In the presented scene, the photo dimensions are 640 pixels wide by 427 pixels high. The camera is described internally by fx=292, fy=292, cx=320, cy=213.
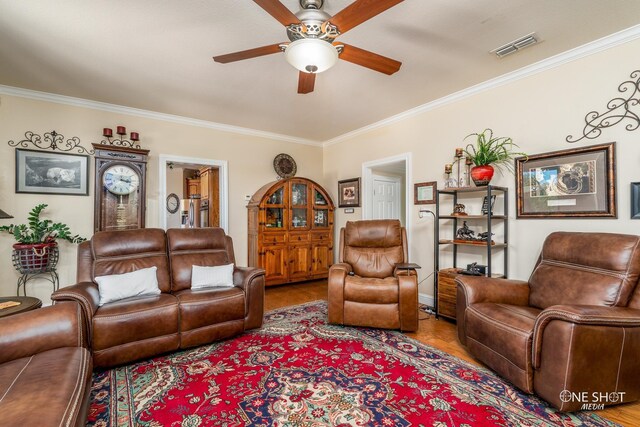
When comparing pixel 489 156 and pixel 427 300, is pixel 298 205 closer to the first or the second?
pixel 427 300

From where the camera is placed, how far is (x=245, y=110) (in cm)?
404

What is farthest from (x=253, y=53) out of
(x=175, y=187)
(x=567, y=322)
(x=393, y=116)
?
(x=175, y=187)

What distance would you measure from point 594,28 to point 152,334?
13.8 feet

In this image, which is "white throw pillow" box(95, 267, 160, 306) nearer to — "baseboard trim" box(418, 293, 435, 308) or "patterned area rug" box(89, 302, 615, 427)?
"patterned area rug" box(89, 302, 615, 427)

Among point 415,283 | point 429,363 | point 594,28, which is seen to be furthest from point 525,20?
point 429,363

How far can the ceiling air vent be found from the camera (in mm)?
2414

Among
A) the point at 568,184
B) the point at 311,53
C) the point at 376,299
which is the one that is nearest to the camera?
the point at 311,53

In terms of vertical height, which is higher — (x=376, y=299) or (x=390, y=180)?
(x=390, y=180)

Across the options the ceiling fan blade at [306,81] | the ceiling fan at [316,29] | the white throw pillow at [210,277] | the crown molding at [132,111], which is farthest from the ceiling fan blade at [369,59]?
the crown molding at [132,111]

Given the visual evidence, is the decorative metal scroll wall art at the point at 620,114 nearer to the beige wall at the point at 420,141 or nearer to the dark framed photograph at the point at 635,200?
the beige wall at the point at 420,141

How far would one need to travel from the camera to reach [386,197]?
529 centimetres

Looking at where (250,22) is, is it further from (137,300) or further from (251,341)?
(251,341)

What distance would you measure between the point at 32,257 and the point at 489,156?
191 inches
